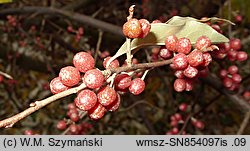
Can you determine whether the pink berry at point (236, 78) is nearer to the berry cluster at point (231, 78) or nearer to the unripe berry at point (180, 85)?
the berry cluster at point (231, 78)

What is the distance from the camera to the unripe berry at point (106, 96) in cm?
71

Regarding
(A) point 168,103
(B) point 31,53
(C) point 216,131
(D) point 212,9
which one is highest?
(D) point 212,9

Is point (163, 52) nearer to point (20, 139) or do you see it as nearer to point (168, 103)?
point (20, 139)

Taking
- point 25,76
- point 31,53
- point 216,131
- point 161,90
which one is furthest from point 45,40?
point 216,131

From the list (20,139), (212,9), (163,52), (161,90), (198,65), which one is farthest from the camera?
(161,90)

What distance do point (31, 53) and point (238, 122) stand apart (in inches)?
75.4

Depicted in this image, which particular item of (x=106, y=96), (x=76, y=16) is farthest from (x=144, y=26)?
(x=76, y=16)

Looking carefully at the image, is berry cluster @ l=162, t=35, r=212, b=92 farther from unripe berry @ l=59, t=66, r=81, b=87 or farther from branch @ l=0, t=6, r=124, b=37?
branch @ l=0, t=6, r=124, b=37

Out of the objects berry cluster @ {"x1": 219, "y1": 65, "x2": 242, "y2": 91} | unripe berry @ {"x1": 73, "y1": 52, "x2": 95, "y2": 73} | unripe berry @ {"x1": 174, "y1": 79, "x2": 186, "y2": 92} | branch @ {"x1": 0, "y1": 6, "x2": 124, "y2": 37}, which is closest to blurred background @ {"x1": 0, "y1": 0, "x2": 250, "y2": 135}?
branch @ {"x1": 0, "y1": 6, "x2": 124, "y2": 37}

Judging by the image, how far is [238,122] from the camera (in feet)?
10.7

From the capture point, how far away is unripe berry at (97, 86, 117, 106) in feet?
2.32

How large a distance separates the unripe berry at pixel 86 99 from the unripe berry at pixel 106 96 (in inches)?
0.5

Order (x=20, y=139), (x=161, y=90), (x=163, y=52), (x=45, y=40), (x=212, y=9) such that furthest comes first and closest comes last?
(x=161, y=90) < (x=45, y=40) < (x=212, y=9) < (x=20, y=139) < (x=163, y=52)

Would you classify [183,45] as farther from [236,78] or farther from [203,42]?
[236,78]
